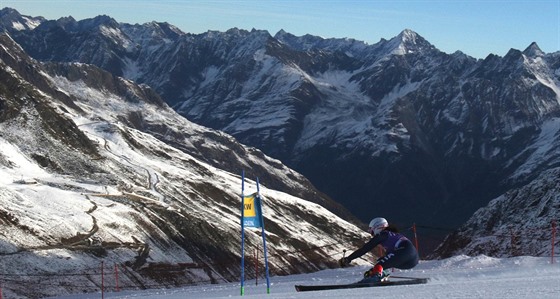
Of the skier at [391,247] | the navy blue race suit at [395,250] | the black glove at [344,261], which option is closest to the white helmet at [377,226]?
the skier at [391,247]

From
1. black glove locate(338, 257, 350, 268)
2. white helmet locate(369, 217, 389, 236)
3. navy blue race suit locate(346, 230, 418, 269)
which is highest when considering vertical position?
white helmet locate(369, 217, 389, 236)

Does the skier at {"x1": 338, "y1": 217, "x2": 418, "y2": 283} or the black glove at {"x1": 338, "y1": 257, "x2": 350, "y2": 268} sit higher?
the skier at {"x1": 338, "y1": 217, "x2": 418, "y2": 283}

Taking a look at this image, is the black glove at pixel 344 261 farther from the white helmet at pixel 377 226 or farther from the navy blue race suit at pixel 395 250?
the white helmet at pixel 377 226

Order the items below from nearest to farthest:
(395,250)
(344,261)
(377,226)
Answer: (377,226) < (395,250) < (344,261)

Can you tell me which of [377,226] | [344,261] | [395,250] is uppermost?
[377,226]

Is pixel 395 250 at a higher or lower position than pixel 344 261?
higher

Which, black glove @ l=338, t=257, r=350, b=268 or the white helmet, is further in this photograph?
black glove @ l=338, t=257, r=350, b=268

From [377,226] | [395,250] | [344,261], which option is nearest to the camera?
[377,226]

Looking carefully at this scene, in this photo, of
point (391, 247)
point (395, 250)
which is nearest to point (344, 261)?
point (391, 247)

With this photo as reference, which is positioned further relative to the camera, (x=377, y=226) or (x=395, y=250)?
(x=395, y=250)

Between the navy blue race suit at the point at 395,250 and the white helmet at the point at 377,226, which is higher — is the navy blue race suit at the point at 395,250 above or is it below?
below

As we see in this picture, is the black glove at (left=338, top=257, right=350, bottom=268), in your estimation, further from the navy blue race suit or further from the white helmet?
the white helmet

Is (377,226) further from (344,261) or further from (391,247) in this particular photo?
(344,261)

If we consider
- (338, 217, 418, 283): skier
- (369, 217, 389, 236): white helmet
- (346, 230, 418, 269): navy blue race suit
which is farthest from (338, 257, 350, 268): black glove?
(369, 217, 389, 236): white helmet
